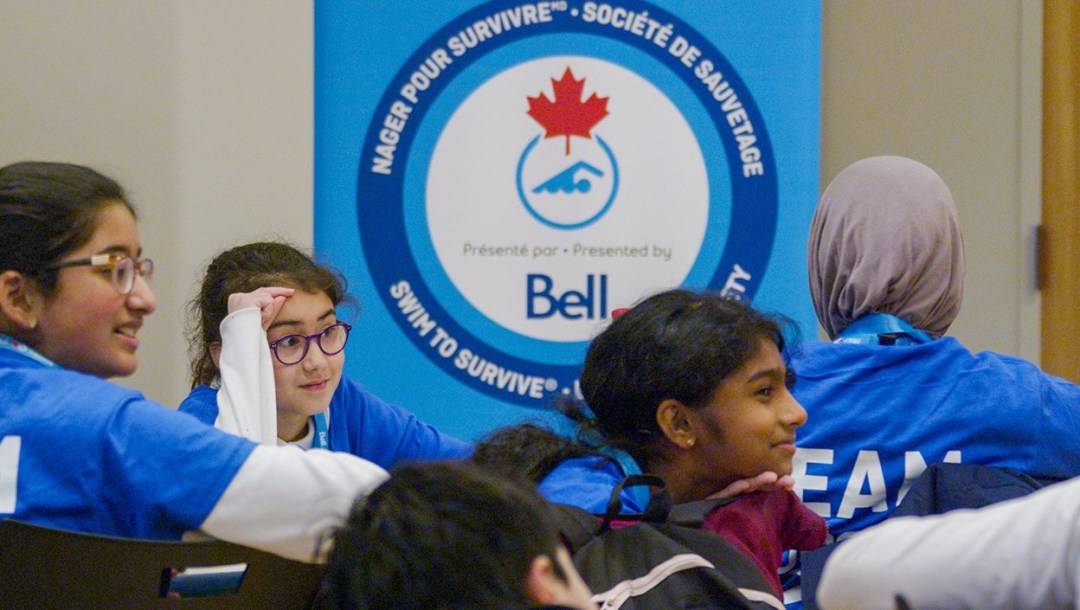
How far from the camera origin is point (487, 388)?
3332 millimetres

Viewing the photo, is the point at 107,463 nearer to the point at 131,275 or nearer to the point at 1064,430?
the point at 131,275

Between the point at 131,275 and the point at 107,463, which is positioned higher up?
the point at 131,275

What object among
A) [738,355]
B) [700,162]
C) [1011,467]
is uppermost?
[700,162]

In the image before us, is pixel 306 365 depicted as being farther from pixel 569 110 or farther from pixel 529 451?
pixel 569 110

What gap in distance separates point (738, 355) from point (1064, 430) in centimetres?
65

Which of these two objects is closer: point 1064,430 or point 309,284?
point 1064,430

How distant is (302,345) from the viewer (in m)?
2.52

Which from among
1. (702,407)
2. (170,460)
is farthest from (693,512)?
(170,460)

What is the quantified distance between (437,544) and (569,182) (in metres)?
2.35

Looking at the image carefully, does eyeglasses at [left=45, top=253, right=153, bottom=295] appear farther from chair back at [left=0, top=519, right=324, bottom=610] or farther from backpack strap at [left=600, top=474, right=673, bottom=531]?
backpack strap at [left=600, top=474, right=673, bottom=531]

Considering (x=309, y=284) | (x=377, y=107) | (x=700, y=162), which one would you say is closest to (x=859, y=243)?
(x=700, y=162)

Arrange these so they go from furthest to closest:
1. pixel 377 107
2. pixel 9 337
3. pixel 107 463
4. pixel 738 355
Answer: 1. pixel 377 107
2. pixel 738 355
3. pixel 9 337
4. pixel 107 463

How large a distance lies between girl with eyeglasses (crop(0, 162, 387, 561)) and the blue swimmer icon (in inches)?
67.6

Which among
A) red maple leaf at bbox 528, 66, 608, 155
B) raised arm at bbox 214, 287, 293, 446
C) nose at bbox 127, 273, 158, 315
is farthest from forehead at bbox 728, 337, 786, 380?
red maple leaf at bbox 528, 66, 608, 155
